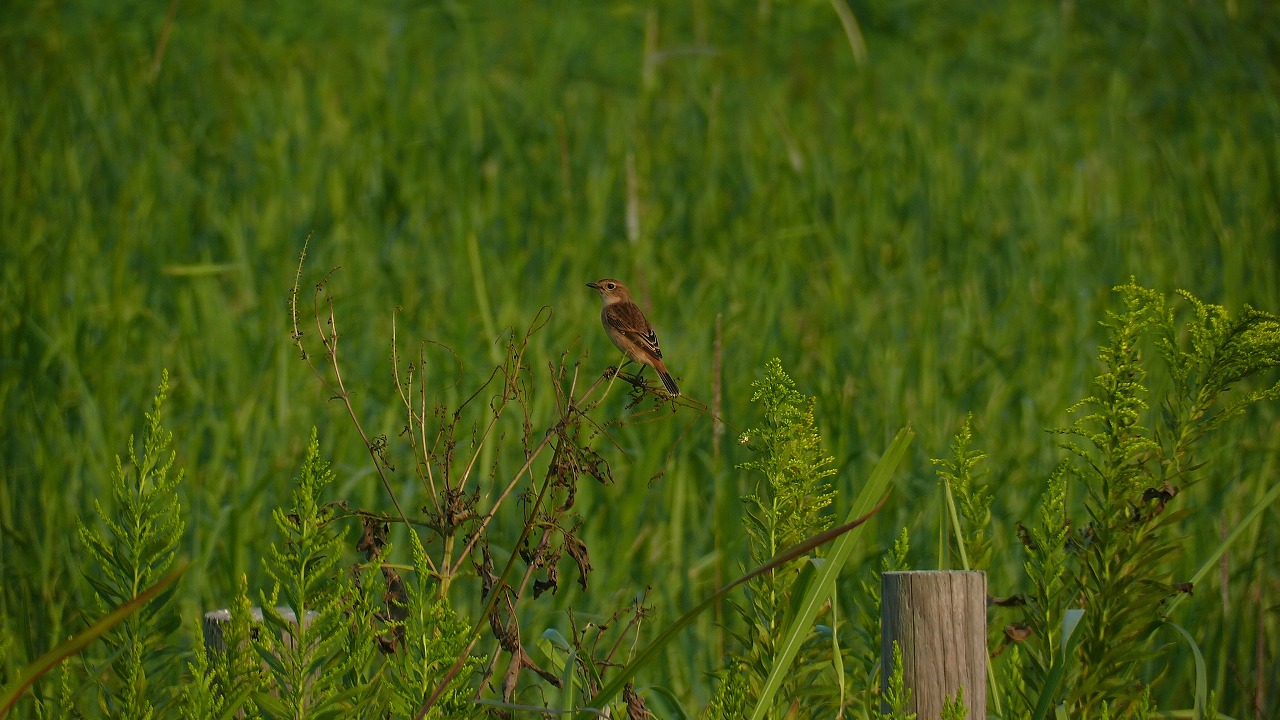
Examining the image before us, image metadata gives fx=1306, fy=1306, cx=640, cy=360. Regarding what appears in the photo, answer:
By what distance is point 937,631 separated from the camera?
218 cm

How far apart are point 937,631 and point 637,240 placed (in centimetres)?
451

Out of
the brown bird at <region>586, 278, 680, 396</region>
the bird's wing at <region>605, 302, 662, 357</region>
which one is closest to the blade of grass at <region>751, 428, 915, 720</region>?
the brown bird at <region>586, 278, 680, 396</region>

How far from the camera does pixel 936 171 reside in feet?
25.9

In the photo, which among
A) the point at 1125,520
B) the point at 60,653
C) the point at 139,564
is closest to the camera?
the point at 60,653

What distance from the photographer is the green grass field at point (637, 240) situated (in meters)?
4.46

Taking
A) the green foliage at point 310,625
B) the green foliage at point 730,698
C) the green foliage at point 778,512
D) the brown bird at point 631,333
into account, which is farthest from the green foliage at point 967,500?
the brown bird at point 631,333

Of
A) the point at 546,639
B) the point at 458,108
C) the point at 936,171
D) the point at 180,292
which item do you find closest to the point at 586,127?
the point at 458,108

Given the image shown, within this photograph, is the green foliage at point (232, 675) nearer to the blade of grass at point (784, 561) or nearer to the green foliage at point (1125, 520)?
the blade of grass at point (784, 561)

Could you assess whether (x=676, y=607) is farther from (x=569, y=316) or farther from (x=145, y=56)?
(x=145, y=56)

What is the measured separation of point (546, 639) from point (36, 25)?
28.1 feet

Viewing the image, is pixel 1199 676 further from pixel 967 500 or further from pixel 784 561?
pixel 784 561

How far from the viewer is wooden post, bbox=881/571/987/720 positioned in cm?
217

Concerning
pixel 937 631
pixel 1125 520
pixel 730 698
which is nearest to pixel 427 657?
pixel 730 698

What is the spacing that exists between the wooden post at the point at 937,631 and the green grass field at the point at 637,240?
902mm
